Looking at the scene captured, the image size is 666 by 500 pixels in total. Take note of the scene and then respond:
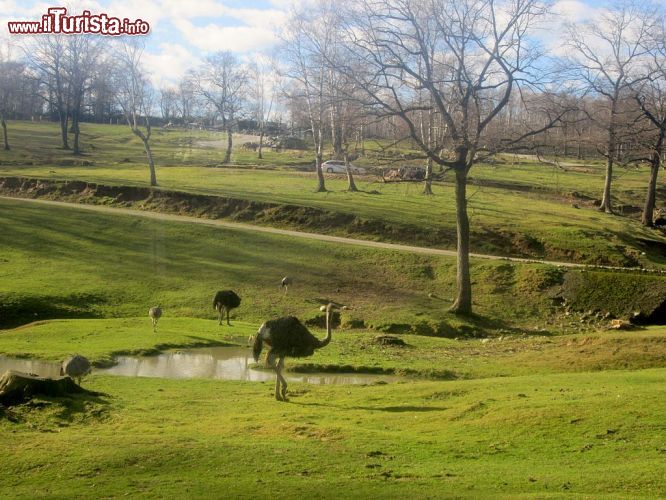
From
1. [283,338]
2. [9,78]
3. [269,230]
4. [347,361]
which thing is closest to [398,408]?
[283,338]

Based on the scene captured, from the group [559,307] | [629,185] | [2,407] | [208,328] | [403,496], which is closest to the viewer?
[403,496]

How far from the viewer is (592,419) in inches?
576

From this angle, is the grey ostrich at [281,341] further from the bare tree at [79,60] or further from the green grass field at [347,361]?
the bare tree at [79,60]

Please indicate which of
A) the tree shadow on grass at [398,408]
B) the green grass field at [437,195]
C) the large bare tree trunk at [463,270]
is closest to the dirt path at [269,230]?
the green grass field at [437,195]

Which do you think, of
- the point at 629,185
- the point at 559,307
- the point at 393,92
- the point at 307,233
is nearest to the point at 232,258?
the point at 307,233

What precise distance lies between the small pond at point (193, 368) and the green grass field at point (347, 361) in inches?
25.7

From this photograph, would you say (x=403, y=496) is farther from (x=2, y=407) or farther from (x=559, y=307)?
(x=559, y=307)

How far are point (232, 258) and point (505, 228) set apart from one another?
17.9 meters

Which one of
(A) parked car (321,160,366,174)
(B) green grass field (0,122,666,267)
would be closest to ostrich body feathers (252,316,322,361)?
(B) green grass field (0,122,666,267)

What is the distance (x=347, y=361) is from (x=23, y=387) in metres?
12.3

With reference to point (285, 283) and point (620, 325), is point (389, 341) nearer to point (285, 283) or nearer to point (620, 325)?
point (620, 325)

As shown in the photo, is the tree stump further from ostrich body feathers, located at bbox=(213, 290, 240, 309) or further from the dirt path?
the dirt path

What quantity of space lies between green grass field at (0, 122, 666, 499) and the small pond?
653 millimetres

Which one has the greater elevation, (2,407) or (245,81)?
(245,81)
